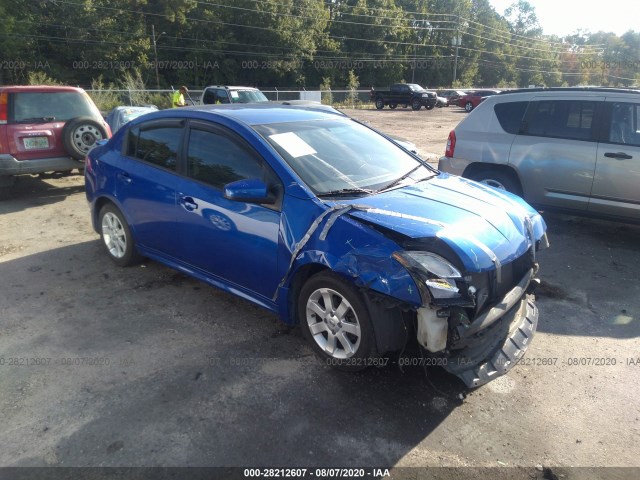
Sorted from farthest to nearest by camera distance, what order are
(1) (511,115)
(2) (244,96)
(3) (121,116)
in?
1. (2) (244,96)
2. (3) (121,116)
3. (1) (511,115)

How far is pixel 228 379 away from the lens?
325cm

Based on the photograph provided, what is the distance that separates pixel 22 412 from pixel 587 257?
224 inches

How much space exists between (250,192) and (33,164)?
5.93 meters

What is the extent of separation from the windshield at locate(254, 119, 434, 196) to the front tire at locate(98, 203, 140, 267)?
2061 millimetres

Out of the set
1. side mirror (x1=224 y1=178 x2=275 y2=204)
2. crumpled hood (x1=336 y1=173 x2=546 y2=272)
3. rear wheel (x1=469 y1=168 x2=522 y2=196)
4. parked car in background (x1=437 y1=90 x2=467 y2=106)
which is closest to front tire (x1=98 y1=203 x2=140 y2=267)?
side mirror (x1=224 y1=178 x2=275 y2=204)

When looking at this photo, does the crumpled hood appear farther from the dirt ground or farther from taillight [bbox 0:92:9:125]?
taillight [bbox 0:92:9:125]

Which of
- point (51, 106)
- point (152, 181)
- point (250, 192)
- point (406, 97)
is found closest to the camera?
point (250, 192)

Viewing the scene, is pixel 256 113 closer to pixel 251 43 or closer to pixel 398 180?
pixel 398 180

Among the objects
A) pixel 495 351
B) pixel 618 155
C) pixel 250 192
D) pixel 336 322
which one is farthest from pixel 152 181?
pixel 618 155

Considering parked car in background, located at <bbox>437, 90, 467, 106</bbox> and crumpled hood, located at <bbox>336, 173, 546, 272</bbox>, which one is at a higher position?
parked car in background, located at <bbox>437, 90, 467, 106</bbox>

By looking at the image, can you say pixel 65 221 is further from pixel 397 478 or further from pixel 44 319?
pixel 397 478

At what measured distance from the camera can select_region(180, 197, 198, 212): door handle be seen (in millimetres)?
3955

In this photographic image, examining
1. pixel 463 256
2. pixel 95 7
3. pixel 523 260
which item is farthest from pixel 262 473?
pixel 95 7

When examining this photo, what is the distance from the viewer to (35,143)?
762 centimetres
